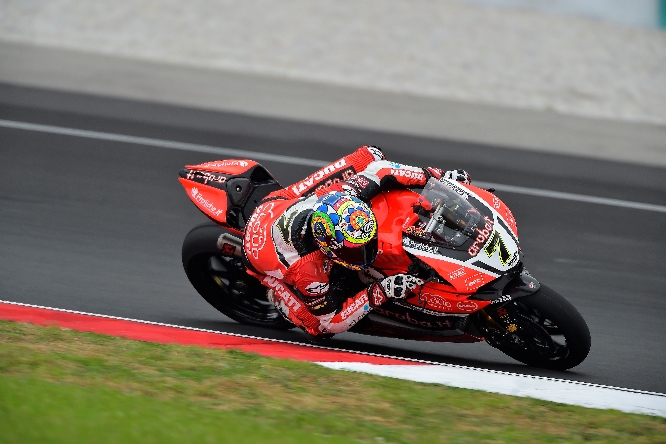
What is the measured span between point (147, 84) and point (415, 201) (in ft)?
24.1

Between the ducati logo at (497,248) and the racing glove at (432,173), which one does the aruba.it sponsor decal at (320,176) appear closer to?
the racing glove at (432,173)

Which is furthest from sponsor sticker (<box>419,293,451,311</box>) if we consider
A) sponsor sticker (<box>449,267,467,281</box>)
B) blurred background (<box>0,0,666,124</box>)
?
blurred background (<box>0,0,666,124</box>)

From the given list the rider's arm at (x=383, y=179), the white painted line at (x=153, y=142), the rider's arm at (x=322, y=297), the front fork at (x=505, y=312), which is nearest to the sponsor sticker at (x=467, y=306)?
the front fork at (x=505, y=312)

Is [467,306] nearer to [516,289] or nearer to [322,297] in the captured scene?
[516,289]

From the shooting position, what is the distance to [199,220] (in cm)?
912

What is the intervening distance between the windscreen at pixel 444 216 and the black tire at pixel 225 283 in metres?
1.60

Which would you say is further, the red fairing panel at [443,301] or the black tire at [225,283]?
the black tire at [225,283]

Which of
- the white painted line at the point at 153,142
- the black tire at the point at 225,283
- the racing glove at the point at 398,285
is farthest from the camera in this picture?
the white painted line at the point at 153,142

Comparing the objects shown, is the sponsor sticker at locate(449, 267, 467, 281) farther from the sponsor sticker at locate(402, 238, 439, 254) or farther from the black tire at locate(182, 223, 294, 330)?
the black tire at locate(182, 223, 294, 330)

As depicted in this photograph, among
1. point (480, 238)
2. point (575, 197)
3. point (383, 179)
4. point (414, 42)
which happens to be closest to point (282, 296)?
point (383, 179)

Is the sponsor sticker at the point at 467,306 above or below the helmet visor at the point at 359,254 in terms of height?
below

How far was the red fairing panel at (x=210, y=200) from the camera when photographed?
269 inches

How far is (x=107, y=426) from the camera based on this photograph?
14.0 ft

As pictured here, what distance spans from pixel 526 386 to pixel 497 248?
88 centimetres
